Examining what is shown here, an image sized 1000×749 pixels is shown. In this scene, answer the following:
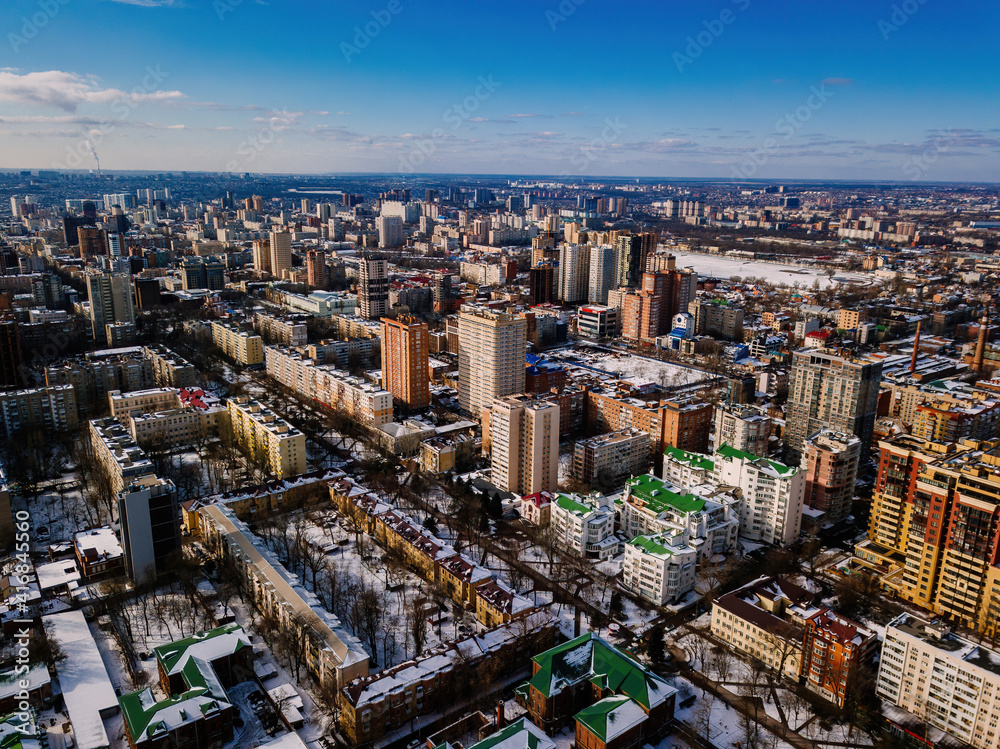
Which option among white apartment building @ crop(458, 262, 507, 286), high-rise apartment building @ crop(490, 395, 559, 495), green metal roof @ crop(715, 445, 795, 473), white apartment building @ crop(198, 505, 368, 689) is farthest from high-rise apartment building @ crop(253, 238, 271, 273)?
green metal roof @ crop(715, 445, 795, 473)

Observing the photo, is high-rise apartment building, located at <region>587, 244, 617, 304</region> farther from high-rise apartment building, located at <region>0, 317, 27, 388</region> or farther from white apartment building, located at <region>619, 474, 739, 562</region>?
high-rise apartment building, located at <region>0, 317, 27, 388</region>

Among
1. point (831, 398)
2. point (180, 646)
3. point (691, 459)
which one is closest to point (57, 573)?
point (180, 646)

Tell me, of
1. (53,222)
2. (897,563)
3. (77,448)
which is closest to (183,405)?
(77,448)

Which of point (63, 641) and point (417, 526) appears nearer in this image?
point (63, 641)

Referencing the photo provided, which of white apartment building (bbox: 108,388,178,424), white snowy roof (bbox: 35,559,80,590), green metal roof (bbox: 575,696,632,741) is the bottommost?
white snowy roof (bbox: 35,559,80,590)

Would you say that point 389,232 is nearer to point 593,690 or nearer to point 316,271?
point 316,271

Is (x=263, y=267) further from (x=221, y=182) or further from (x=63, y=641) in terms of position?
(x=221, y=182)
